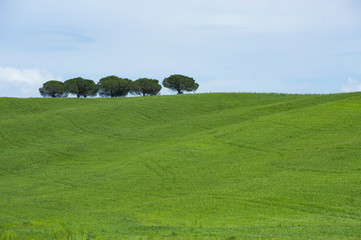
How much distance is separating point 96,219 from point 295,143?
64.6 ft

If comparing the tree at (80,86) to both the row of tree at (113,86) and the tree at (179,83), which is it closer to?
the row of tree at (113,86)

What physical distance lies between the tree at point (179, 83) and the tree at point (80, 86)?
18377mm

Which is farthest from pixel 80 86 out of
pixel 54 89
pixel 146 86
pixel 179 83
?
pixel 179 83

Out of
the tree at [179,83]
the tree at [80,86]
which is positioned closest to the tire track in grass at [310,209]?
the tree at [80,86]

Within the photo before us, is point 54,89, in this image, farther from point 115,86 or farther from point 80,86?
point 115,86

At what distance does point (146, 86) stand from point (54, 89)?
2087 cm

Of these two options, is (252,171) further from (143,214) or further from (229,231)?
(229,231)

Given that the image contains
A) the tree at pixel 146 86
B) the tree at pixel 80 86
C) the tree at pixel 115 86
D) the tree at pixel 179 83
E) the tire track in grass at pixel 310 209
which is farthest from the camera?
the tree at pixel 179 83

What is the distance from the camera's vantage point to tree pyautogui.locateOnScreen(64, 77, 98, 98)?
100000 mm

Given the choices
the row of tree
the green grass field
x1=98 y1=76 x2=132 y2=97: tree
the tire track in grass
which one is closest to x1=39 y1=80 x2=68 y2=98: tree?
the row of tree

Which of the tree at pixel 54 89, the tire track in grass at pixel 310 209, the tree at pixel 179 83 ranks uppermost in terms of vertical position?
the tree at pixel 179 83

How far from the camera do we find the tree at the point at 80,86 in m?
100

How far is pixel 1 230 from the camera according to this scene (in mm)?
18688

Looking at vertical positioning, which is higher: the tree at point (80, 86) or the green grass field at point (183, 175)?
the tree at point (80, 86)
